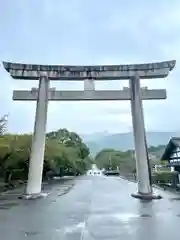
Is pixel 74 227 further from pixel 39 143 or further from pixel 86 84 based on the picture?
pixel 86 84

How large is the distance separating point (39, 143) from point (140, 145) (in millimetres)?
5308

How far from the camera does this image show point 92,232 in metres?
8.78

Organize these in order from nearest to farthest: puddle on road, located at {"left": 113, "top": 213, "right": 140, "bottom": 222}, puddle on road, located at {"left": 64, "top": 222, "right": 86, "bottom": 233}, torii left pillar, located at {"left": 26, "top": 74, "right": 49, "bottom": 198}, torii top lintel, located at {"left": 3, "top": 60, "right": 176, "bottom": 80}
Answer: puddle on road, located at {"left": 64, "top": 222, "right": 86, "bottom": 233}, puddle on road, located at {"left": 113, "top": 213, "right": 140, "bottom": 222}, torii left pillar, located at {"left": 26, "top": 74, "right": 49, "bottom": 198}, torii top lintel, located at {"left": 3, "top": 60, "right": 176, "bottom": 80}

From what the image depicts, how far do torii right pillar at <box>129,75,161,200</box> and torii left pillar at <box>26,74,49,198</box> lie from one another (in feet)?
15.6

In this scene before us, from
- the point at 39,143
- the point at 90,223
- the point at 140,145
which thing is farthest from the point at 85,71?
the point at 90,223

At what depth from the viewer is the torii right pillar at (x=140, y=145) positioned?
60.0 feet

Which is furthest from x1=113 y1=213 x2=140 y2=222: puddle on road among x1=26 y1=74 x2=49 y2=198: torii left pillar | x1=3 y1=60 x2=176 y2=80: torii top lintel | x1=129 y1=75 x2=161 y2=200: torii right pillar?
x1=3 y1=60 x2=176 y2=80: torii top lintel

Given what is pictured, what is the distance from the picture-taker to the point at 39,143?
18.8m

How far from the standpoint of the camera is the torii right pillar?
18297mm

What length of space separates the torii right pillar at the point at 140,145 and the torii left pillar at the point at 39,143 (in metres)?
4.77

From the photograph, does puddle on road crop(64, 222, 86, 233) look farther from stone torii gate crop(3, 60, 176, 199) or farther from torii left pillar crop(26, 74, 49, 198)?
stone torii gate crop(3, 60, 176, 199)

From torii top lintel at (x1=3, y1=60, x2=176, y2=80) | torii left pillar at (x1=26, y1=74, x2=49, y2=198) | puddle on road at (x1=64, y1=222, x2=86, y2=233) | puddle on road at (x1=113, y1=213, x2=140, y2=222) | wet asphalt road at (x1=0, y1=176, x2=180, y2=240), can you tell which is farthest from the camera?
torii top lintel at (x1=3, y1=60, x2=176, y2=80)

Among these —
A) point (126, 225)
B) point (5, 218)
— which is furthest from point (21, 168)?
point (126, 225)

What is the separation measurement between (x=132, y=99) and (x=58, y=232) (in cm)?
1166
